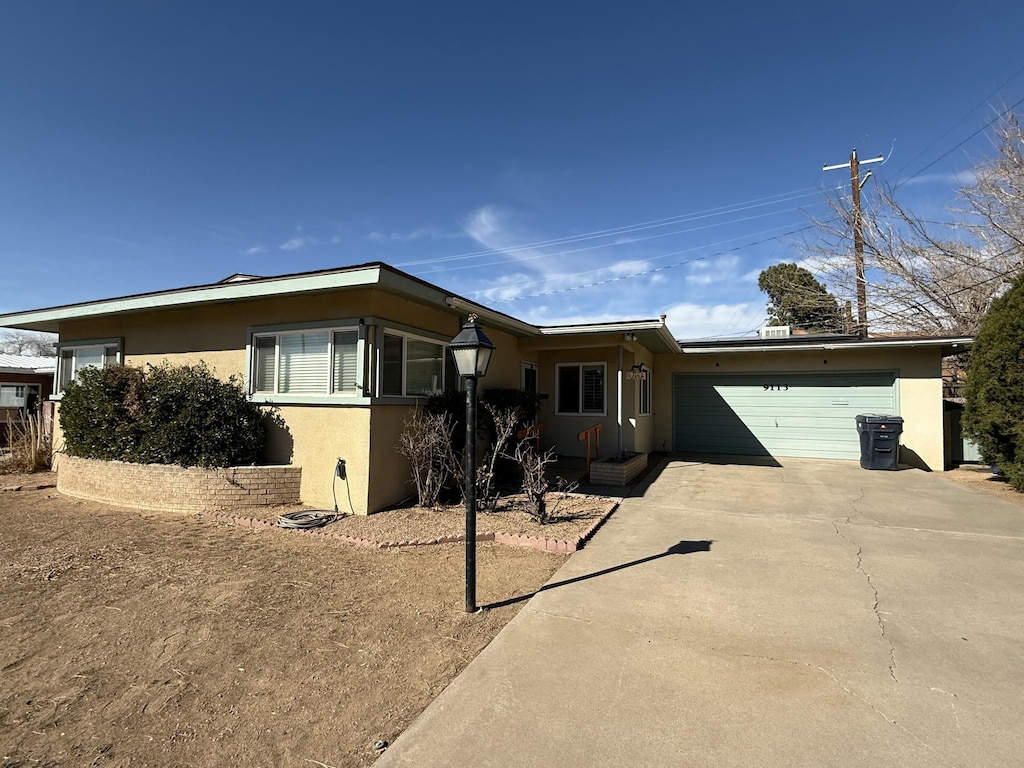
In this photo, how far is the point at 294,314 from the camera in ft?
22.6

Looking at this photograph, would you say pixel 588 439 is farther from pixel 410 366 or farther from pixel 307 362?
pixel 307 362

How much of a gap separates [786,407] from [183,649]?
12883 millimetres

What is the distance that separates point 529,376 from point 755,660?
8744mm

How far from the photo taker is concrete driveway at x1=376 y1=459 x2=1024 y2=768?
7.18ft

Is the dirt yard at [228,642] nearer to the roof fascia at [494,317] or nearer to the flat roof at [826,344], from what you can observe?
the roof fascia at [494,317]

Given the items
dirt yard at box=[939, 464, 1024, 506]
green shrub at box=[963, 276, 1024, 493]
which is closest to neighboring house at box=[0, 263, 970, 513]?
dirt yard at box=[939, 464, 1024, 506]

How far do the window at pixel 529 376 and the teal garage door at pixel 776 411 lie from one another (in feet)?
13.9

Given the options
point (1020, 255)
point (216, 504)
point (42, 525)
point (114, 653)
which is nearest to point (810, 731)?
point (114, 653)

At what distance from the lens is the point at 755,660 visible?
2.94 metres

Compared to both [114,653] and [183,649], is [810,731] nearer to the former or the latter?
[183,649]

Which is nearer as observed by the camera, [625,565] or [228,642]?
[228,642]

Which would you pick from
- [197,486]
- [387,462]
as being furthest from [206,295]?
[387,462]

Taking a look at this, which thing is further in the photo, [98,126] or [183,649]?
[98,126]

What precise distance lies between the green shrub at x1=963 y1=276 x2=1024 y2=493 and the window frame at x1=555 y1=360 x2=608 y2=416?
6.52 m
